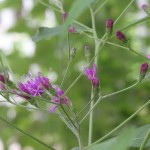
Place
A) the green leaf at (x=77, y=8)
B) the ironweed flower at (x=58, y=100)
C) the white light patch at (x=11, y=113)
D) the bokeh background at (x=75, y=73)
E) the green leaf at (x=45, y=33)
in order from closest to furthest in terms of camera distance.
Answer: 1. the green leaf at (x=77, y=8)
2. the ironweed flower at (x=58, y=100)
3. the green leaf at (x=45, y=33)
4. the bokeh background at (x=75, y=73)
5. the white light patch at (x=11, y=113)

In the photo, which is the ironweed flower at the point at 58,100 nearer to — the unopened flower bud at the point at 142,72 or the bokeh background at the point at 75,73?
the unopened flower bud at the point at 142,72

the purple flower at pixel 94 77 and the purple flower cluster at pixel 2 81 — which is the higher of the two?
the purple flower cluster at pixel 2 81

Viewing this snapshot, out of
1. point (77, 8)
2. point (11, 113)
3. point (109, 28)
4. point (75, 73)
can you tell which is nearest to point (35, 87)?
point (109, 28)

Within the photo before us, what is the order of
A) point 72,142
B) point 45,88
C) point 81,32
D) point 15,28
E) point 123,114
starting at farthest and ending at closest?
1. point 15,28
2. point 123,114
3. point 72,142
4. point 81,32
5. point 45,88

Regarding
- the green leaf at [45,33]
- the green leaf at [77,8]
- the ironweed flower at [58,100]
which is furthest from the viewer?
the green leaf at [45,33]

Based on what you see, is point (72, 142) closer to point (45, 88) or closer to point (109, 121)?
point (109, 121)

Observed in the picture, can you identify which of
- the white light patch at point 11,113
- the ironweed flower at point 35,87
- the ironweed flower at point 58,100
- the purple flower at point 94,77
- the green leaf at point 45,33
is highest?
the green leaf at point 45,33

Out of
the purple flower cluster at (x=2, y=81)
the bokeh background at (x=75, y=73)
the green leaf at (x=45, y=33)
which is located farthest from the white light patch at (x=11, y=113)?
the purple flower cluster at (x=2, y=81)

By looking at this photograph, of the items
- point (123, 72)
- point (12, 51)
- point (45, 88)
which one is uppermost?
point (45, 88)

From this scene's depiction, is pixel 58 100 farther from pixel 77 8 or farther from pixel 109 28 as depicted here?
pixel 77 8

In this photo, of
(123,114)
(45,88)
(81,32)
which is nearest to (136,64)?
(123,114)

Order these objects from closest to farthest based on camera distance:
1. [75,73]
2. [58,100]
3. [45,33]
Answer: [58,100]
[45,33]
[75,73]
